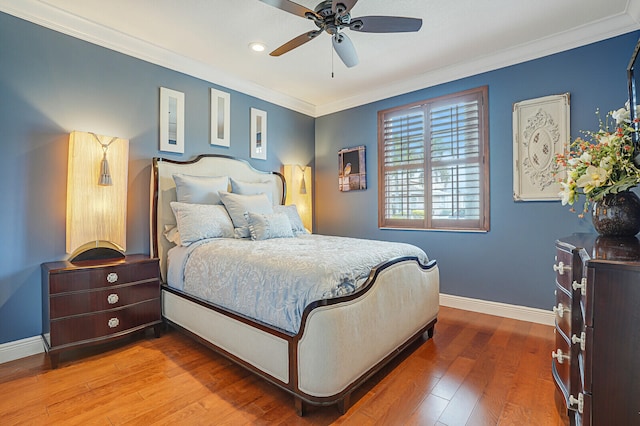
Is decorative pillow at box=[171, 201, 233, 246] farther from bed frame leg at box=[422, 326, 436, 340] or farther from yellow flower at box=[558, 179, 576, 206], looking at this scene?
yellow flower at box=[558, 179, 576, 206]

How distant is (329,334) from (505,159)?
2.74 meters

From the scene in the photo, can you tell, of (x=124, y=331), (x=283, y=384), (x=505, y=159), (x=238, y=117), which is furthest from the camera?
(x=238, y=117)

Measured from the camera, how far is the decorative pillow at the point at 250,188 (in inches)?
137

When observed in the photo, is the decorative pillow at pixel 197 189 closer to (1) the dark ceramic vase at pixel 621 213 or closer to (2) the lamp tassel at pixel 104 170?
(2) the lamp tassel at pixel 104 170

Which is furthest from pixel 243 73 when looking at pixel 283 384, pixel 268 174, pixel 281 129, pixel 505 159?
pixel 283 384

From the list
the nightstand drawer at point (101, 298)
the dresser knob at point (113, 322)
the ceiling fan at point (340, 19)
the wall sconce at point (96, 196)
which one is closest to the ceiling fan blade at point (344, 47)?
the ceiling fan at point (340, 19)

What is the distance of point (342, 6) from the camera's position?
6.42 feet

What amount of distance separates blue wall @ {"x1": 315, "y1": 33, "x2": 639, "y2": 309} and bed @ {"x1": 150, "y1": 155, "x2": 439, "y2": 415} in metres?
0.97

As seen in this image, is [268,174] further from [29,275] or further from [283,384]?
[283,384]

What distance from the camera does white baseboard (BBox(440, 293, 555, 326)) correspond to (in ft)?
9.83

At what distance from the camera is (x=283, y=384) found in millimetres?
1768

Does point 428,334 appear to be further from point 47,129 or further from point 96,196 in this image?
point 47,129


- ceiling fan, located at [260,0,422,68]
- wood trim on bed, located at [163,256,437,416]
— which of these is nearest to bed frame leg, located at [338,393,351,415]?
wood trim on bed, located at [163,256,437,416]

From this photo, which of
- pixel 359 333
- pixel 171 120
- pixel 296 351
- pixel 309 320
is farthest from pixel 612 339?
pixel 171 120
